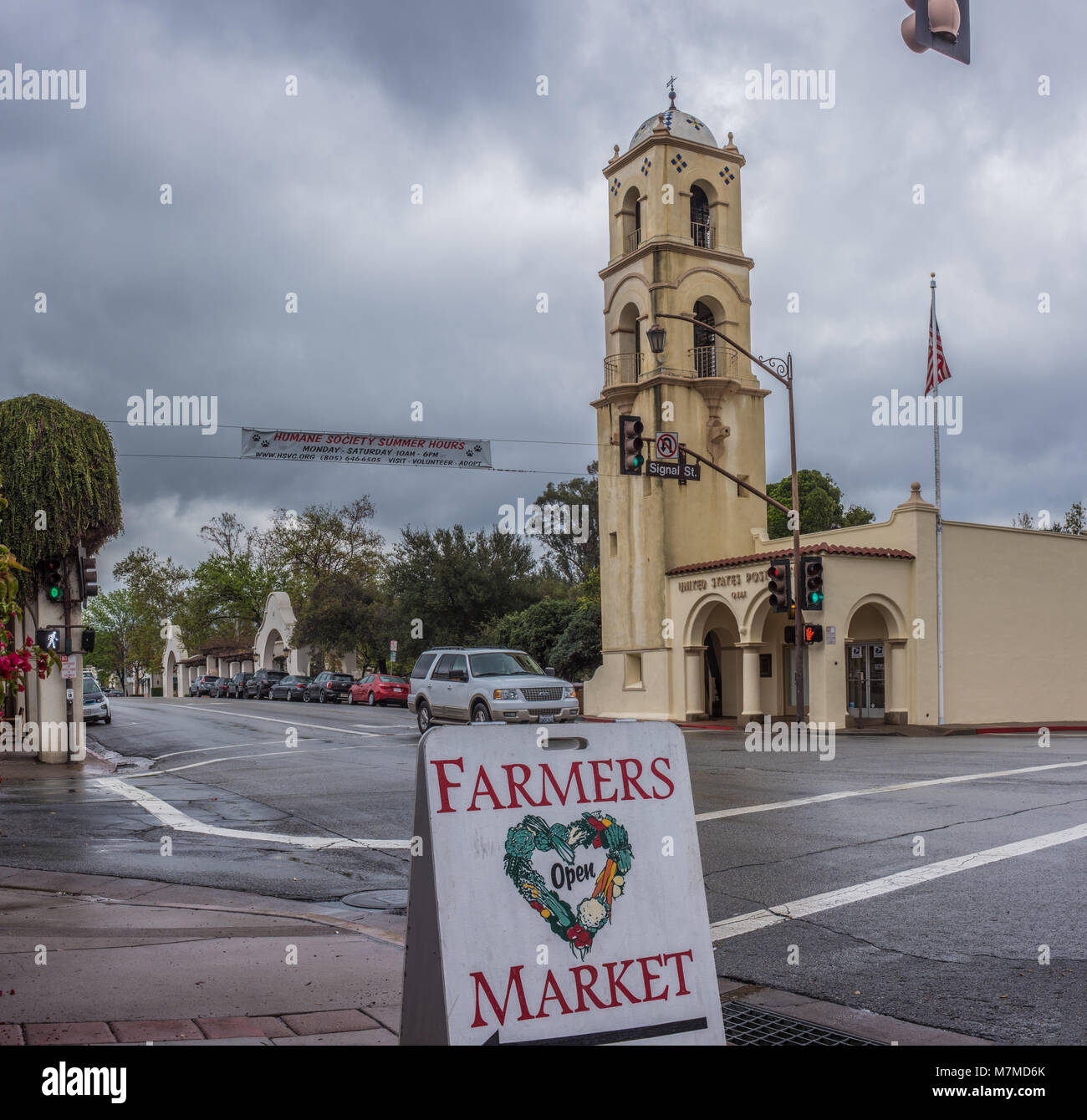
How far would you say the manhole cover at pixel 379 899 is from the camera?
305 inches

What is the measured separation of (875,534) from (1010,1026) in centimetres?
Result: 2640

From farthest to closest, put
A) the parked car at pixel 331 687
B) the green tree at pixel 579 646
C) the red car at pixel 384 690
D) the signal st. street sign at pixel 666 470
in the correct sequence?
the parked car at pixel 331 687 → the red car at pixel 384 690 → the green tree at pixel 579 646 → the signal st. street sign at pixel 666 470

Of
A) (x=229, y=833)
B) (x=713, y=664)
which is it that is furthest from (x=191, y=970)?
(x=713, y=664)

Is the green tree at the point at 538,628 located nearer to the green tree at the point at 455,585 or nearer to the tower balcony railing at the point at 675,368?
the green tree at the point at 455,585

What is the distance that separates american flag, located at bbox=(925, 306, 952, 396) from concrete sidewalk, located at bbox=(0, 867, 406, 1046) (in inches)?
1029

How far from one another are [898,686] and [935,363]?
879 centimetres

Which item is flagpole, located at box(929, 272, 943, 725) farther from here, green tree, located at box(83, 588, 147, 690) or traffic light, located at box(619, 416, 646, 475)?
green tree, located at box(83, 588, 147, 690)

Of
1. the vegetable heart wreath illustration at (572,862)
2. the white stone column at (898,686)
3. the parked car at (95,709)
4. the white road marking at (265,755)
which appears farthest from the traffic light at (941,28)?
the parked car at (95,709)

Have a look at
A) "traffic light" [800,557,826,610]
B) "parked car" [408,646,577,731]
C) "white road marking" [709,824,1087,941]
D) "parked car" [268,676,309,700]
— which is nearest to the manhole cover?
→ "white road marking" [709,824,1087,941]

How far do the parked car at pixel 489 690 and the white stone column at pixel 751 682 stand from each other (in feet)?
31.0
